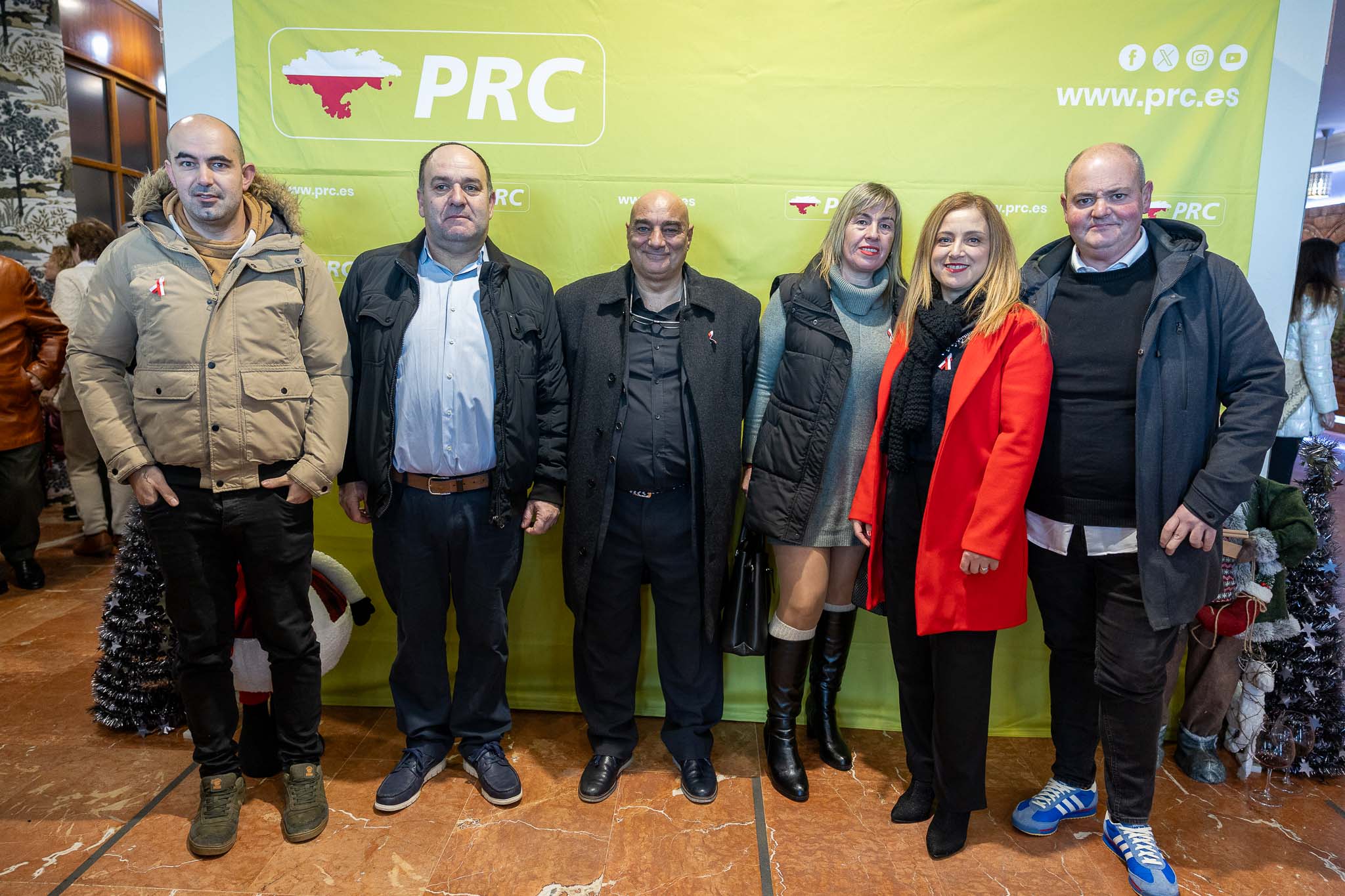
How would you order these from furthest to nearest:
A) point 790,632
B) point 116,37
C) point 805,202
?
1. point 116,37
2. point 805,202
3. point 790,632

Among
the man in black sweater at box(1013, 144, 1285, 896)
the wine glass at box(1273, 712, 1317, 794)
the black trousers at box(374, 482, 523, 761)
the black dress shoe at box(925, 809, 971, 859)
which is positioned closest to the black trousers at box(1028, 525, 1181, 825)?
the man in black sweater at box(1013, 144, 1285, 896)

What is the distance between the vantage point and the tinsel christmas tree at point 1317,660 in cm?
270

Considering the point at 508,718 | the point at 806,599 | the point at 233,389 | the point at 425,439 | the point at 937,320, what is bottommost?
the point at 508,718

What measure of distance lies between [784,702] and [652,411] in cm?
107

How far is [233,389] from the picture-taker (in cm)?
210

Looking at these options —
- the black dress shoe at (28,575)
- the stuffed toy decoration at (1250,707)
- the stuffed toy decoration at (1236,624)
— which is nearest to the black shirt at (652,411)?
the stuffed toy decoration at (1236,624)

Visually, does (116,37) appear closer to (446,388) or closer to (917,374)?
(446,388)

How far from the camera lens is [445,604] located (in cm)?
252

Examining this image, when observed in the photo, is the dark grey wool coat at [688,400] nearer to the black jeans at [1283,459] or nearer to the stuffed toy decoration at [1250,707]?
the stuffed toy decoration at [1250,707]

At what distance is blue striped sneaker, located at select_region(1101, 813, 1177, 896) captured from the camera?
2.13 meters

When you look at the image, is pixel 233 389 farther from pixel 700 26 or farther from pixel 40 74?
pixel 40 74

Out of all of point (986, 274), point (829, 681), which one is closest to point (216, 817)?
point (829, 681)

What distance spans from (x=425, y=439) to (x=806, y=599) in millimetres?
1266

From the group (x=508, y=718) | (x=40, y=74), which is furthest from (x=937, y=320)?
(x=40, y=74)
